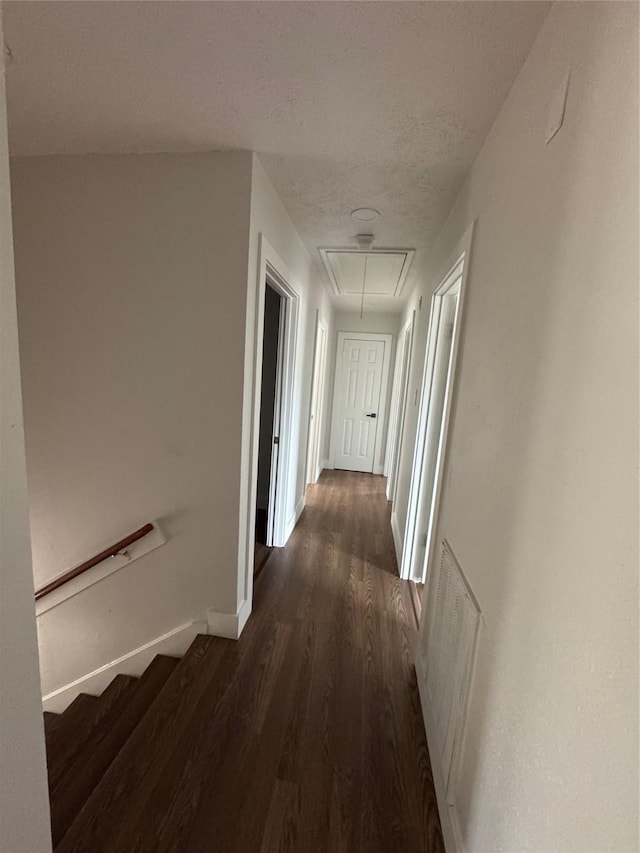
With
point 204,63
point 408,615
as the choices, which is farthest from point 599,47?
point 408,615

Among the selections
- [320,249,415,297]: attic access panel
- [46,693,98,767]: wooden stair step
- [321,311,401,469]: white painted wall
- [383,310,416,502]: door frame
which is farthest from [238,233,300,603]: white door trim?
[321,311,401,469]: white painted wall

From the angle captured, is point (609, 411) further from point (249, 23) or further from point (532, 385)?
point (249, 23)

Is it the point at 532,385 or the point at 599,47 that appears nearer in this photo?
the point at 599,47

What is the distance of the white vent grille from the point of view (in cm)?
116

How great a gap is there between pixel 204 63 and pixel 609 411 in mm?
1517

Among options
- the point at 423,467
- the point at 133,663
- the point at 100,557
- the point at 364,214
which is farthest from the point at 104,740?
the point at 364,214

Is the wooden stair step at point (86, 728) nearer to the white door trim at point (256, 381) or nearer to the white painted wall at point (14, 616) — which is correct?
the white door trim at point (256, 381)

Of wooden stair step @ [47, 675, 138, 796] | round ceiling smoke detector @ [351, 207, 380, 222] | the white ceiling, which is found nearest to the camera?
the white ceiling

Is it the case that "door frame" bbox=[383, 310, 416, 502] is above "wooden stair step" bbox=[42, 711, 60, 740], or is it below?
above

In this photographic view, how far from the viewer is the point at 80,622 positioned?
2.12m

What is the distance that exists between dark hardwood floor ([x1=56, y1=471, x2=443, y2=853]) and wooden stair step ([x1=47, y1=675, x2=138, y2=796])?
30 centimetres

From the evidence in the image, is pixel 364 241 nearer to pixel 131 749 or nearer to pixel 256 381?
pixel 256 381

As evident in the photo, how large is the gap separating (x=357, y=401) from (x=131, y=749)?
4.50m

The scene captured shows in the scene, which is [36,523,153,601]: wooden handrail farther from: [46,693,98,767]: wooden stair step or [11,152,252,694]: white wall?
[46,693,98,767]: wooden stair step
